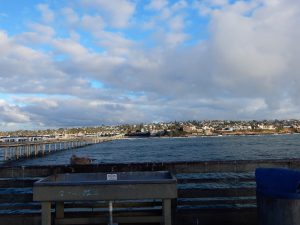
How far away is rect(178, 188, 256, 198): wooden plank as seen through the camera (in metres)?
7.97

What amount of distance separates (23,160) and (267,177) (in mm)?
106510

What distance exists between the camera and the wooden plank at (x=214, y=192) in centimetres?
797

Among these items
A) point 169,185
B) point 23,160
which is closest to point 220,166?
point 169,185

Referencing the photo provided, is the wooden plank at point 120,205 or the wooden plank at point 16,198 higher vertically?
the wooden plank at point 16,198

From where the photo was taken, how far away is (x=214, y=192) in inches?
316

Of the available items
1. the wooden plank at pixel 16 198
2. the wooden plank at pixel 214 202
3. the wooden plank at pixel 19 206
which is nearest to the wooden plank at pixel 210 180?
the wooden plank at pixel 214 202

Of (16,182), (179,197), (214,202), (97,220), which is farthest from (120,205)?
(16,182)

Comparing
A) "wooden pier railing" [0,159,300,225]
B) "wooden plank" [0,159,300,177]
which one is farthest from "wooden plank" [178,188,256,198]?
"wooden plank" [0,159,300,177]

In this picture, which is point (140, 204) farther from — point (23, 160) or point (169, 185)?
point (23, 160)

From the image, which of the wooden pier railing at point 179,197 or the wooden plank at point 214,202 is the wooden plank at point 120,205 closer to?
the wooden pier railing at point 179,197

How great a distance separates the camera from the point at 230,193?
805 cm

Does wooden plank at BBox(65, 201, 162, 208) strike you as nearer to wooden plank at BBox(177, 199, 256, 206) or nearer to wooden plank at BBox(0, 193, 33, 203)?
wooden plank at BBox(177, 199, 256, 206)

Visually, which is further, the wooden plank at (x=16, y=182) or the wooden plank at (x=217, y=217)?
the wooden plank at (x=16, y=182)

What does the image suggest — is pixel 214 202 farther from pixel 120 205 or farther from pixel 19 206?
pixel 19 206
